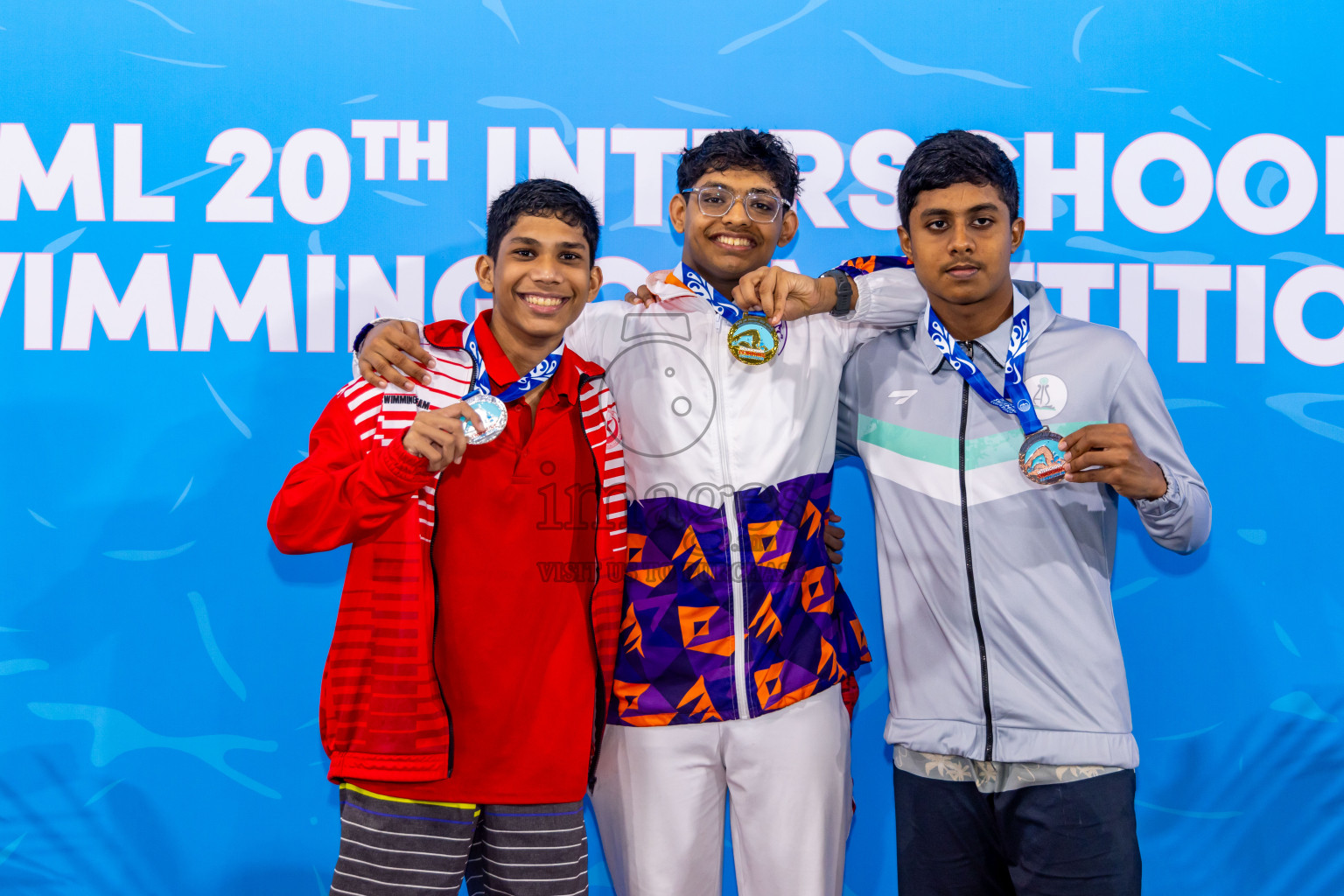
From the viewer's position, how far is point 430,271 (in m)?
2.96

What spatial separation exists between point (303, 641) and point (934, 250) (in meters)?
2.23

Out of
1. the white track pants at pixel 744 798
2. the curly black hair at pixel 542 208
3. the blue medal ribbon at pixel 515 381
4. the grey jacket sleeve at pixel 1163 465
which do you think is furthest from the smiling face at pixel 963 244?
the white track pants at pixel 744 798

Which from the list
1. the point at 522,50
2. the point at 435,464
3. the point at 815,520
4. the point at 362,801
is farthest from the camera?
the point at 522,50

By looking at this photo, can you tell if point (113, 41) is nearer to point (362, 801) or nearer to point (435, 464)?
point (435, 464)

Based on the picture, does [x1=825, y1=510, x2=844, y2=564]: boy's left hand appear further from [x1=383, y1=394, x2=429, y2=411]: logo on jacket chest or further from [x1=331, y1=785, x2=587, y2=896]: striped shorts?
[x1=383, y1=394, x2=429, y2=411]: logo on jacket chest

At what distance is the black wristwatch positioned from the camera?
7.26 feet

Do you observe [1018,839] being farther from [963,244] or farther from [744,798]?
[963,244]

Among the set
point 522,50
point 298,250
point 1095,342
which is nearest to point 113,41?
point 298,250

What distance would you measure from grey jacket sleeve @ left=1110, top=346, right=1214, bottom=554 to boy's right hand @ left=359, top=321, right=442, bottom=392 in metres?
1.55

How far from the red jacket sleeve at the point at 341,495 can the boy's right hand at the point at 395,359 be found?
17 cm

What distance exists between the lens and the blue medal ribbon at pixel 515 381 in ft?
6.98

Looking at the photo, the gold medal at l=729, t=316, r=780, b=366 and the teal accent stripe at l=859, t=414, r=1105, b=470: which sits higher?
the gold medal at l=729, t=316, r=780, b=366

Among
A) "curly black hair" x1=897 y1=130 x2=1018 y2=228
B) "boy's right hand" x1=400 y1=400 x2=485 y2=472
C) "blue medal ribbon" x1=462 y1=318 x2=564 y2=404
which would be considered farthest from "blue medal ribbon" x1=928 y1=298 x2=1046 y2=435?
"boy's right hand" x1=400 y1=400 x2=485 y2=472

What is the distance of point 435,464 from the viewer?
182 centimetres
